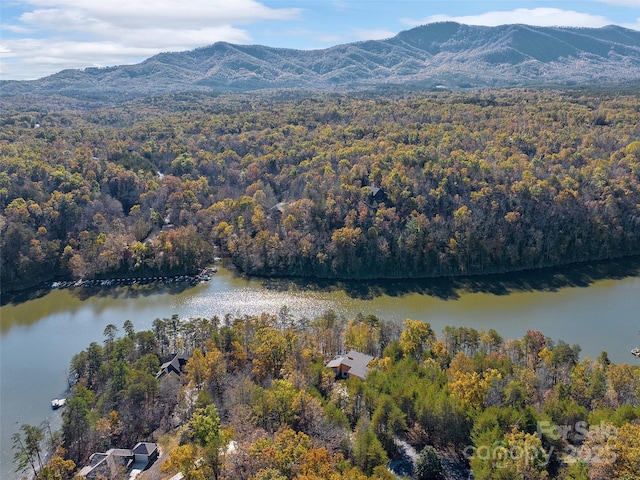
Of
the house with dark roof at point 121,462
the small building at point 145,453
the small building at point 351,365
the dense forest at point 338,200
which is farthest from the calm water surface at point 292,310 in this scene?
the small building at point 351,365

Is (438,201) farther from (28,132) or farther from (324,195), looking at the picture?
(28,132)

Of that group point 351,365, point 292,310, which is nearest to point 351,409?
point 351,365

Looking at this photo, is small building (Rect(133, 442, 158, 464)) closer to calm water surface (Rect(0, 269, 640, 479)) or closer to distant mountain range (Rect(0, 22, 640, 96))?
calm water surface (Rect(0, 269, 640, 479))

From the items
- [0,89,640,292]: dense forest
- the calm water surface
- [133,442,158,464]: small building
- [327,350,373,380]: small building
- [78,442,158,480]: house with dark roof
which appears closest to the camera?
[78,442,158,480]: house with dark roof

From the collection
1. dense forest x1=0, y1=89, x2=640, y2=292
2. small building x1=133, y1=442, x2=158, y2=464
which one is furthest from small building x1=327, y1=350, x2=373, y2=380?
dense forest x1=0, y1=89, x2=640, y2=292

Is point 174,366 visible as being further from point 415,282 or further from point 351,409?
point 415,282
